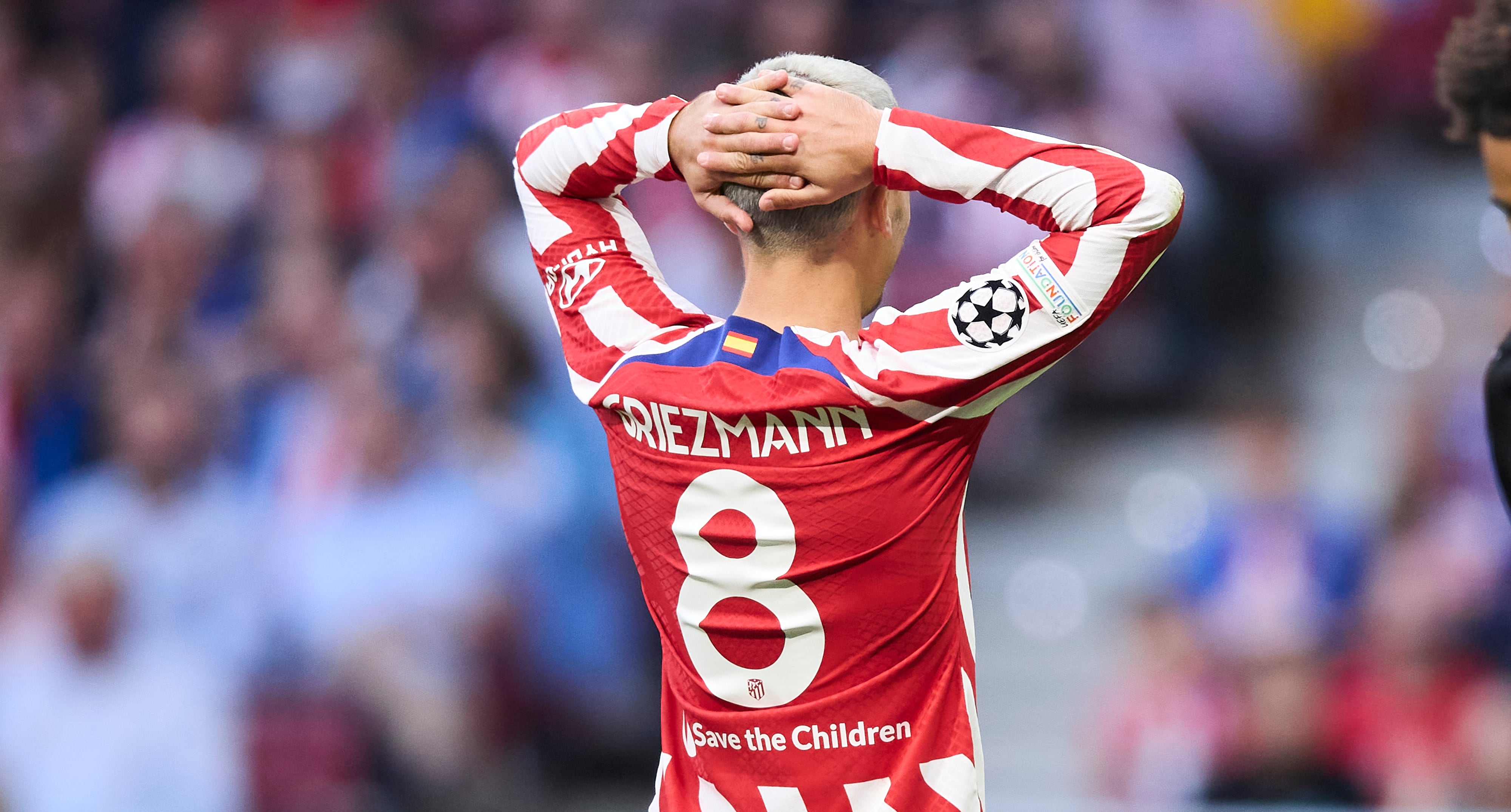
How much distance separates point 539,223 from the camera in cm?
198

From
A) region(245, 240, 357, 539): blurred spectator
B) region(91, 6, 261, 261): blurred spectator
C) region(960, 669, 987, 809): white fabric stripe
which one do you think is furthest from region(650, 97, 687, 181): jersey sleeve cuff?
region(91, 6, 261, 261): blurred spectator

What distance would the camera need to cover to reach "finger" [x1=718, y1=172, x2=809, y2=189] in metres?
1.64

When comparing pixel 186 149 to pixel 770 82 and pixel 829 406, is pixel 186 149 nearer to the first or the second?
pixel 770 82

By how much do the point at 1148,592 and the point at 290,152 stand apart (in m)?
4.11

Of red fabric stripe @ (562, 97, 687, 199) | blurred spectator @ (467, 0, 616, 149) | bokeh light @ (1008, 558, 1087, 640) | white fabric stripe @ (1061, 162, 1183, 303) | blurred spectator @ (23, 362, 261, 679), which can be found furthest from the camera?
blurred spectator @ (467, 0, 616, 149)

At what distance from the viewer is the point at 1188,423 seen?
18.5ft

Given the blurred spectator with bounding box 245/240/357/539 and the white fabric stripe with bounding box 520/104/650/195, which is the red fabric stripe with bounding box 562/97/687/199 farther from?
the blurred spectator with bounding box 245/240/357/539

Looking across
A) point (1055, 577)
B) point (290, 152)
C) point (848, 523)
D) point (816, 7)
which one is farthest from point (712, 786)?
point (290, 152)

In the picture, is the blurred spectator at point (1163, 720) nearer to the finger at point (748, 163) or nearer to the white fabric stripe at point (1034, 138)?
the white fabric stripe at point (1034, 138)

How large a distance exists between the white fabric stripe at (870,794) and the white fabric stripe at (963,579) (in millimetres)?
209

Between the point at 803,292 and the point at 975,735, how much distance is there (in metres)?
0.60

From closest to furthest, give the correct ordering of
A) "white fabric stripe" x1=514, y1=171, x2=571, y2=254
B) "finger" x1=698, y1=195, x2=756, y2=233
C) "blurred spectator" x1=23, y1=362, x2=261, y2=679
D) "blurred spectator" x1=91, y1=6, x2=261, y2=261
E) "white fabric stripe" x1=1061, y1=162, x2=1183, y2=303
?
"white fabric stripe" x1=1061, y1=162, x2=1183, y2=303 < "finger" x1=698, y1=195, x2=756, y2=233 < "white fabric stripe" x1=514, y1=171, x2=571, y2=254 < "blurred spectator" x1=23, y1=362, x2=261, y2=679 < "blurred spectator" x1=91, y1=6, x2=261, y2=261

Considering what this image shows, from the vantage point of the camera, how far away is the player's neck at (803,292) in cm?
176

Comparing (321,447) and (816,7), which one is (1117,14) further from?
(321,447)
